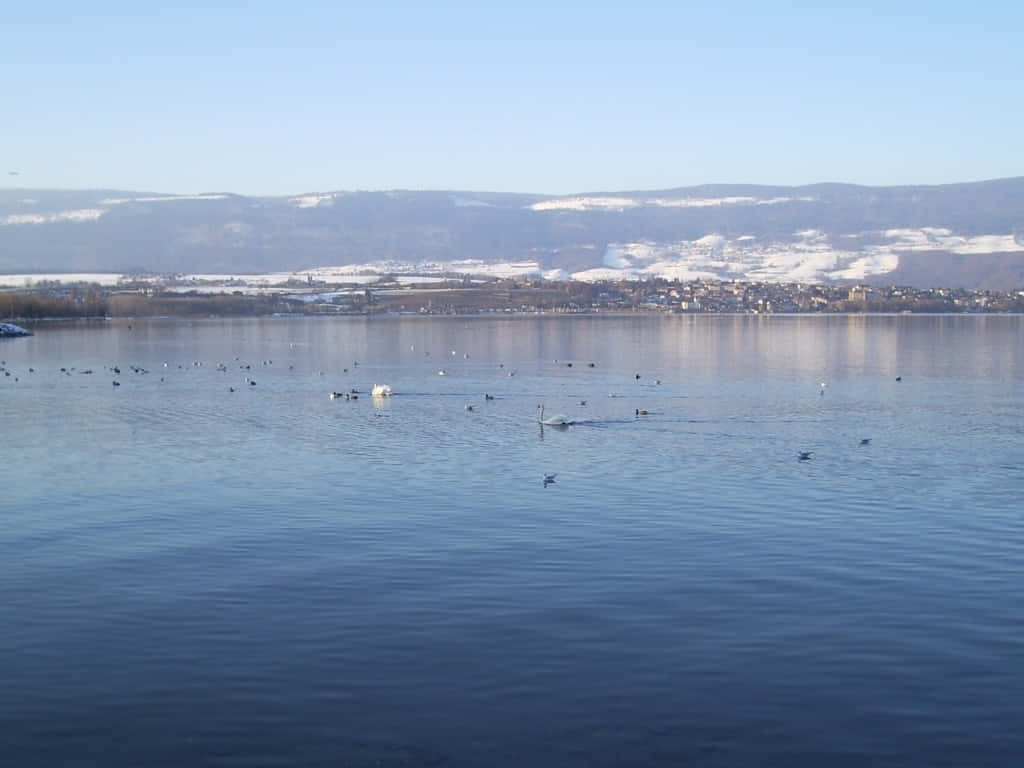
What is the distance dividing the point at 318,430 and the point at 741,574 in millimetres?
19211

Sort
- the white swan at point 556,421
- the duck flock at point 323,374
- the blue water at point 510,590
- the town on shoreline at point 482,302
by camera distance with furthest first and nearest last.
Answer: the town on shoreline at point 482,302 → the duck flock at point 323,374 → the white swan at point 556,421 → the blue water at point 510,590

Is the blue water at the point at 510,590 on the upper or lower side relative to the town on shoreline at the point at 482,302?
lower

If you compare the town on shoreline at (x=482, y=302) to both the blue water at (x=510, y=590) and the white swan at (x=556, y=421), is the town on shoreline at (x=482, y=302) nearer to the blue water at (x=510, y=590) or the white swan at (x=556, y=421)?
the white swan at (x=556, y=421)

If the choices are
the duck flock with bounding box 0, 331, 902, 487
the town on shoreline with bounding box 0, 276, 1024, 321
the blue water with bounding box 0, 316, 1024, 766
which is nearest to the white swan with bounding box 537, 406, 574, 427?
the duck flock with bounding box 0, 331, 902, 487

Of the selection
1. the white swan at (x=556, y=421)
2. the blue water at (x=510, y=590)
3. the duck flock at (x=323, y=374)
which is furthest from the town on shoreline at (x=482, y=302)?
the blue water at (x=510, y=590)

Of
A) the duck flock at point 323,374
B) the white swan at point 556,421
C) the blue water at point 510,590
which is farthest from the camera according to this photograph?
the duck flock at point 323,374

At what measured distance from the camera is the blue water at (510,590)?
11102mm

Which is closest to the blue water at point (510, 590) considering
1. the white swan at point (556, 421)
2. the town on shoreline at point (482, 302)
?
the white swan at point (556, 421)

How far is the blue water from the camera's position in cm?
1110

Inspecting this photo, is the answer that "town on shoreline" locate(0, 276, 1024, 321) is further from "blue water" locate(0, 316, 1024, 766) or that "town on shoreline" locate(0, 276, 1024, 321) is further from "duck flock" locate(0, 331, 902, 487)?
"blue water" locate(0, 316, 1024, 766)

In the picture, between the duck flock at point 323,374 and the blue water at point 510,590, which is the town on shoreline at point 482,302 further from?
the blue water at point 510,590

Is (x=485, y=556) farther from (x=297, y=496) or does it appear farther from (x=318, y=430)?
(x=318, y=430)

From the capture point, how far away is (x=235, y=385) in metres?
49.1

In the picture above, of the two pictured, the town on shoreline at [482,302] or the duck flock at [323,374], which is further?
the town on shoreline at [482,302]
